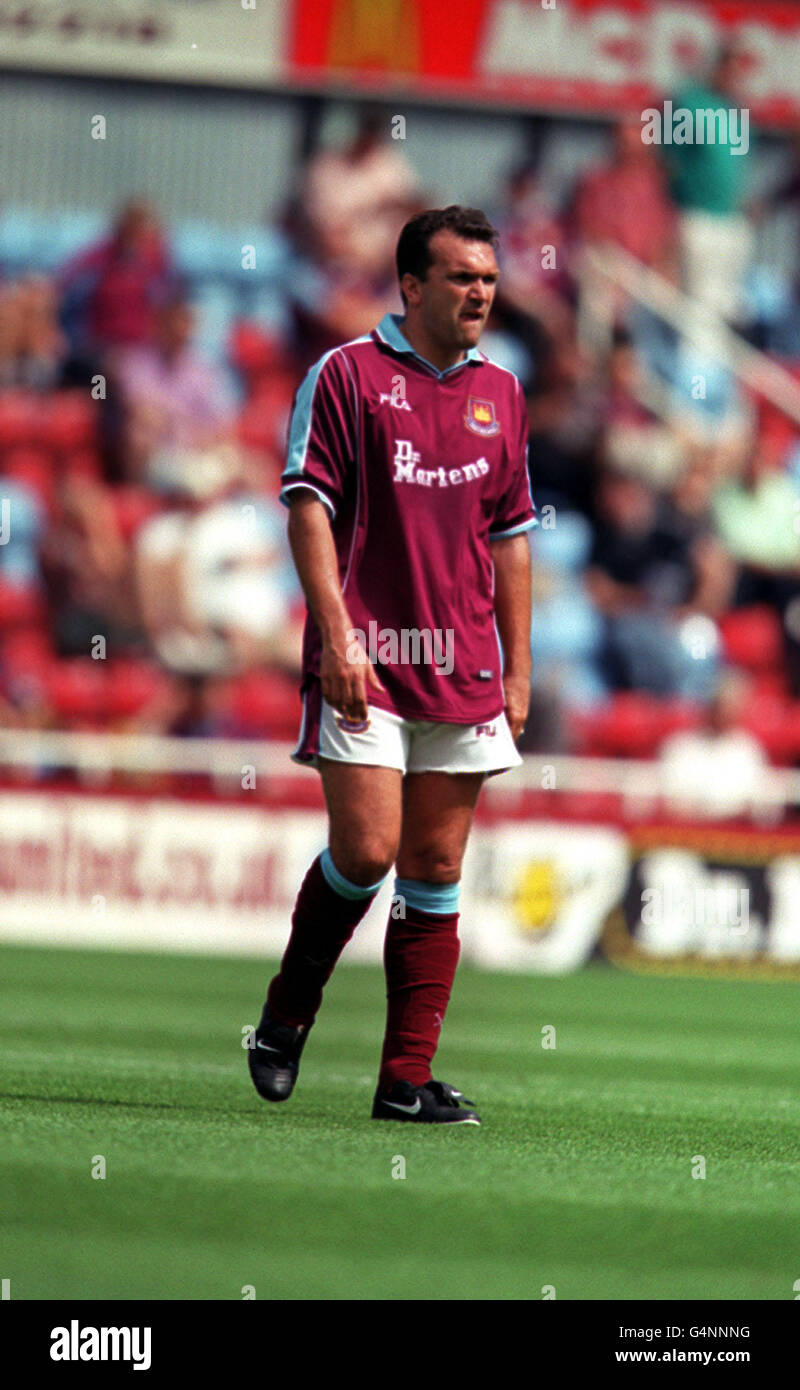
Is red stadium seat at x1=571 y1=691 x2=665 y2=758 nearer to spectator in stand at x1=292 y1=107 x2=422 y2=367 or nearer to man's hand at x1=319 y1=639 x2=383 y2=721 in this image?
spectator in stand at x1=292 y1=107 x2=422 y2=367

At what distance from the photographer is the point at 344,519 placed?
214 inches

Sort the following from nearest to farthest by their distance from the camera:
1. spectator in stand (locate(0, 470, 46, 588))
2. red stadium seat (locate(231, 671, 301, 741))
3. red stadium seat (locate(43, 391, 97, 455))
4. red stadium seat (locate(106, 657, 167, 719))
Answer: red stadium seat (locate(231, 671, 301, 741)), red stadium seat (locate(106, 657, 167, 719)), spectator in stand (locate(0, 470, 46, 588)), red stadium seat (locate(43, 391, 97, 455))

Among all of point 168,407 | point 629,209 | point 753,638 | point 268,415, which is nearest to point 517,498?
point 753,638

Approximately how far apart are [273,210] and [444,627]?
13.4 meters

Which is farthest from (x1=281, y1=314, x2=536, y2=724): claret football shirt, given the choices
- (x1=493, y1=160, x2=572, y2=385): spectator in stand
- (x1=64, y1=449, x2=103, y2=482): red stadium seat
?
(x1=493, y1=160, x2=572, y2=385): spectator in stand

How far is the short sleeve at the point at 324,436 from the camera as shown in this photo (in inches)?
209

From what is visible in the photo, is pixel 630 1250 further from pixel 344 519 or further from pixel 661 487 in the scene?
pixel 661 487

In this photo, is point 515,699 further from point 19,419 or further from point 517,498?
point 19,419

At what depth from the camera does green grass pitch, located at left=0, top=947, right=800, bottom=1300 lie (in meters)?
3.72

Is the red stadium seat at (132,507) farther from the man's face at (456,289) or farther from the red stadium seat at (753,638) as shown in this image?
the man's face at (456,289)

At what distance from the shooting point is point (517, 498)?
5.65 meters

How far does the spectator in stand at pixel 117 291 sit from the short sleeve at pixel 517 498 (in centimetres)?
1098

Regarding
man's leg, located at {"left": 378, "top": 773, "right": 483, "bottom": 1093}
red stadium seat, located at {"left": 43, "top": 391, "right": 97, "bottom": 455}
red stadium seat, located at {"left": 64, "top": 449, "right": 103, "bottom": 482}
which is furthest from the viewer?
red stadium seat, located at {"left": 43, "top": 391, "right": 97, "bottom": 455}

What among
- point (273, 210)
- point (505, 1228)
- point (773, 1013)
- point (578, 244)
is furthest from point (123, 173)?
point (505, 1228)
